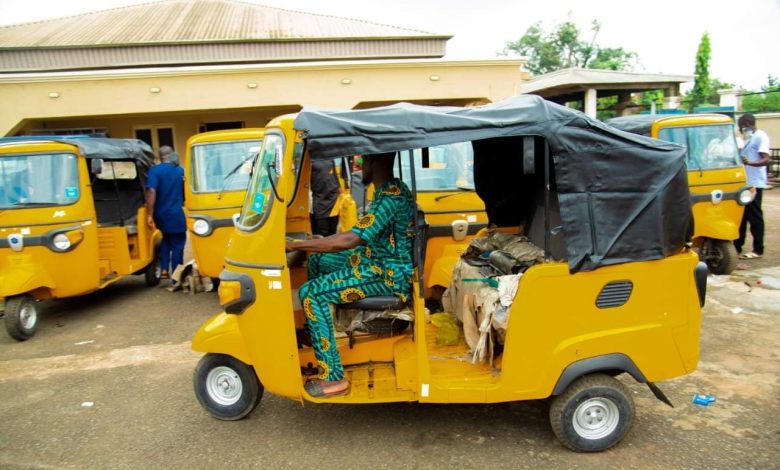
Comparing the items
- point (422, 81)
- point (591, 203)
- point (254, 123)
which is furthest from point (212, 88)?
point (591, 203)

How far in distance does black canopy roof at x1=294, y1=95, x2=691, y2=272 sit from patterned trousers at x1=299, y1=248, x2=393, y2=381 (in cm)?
93

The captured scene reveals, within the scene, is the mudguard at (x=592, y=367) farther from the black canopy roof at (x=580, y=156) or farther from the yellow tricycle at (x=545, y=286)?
the black canopy roof at (x=580, y=156)

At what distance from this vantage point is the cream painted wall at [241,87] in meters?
14.8

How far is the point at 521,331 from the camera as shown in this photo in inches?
134

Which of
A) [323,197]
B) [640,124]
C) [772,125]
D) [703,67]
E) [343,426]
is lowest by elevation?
[343,426]

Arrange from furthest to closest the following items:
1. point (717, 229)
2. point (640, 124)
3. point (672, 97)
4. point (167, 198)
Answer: point (672, 97), point (167, 198), point (640, 124), point (717, 229)

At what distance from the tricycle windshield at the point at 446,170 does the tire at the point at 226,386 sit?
3.11 meters

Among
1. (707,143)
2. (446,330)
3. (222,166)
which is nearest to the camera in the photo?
(446,330)

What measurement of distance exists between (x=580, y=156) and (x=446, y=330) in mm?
1694

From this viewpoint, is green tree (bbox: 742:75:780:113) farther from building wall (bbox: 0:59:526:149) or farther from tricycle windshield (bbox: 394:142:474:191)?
tricycle windshield (bbox: 394:142:474:191)

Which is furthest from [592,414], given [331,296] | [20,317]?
[20,317]

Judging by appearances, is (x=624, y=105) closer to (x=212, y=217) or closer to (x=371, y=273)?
(x=212, y=217)

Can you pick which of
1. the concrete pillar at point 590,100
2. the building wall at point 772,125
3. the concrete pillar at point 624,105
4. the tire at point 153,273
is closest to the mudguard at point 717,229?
the tire at point 153,273

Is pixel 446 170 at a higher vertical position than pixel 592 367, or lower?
higher
